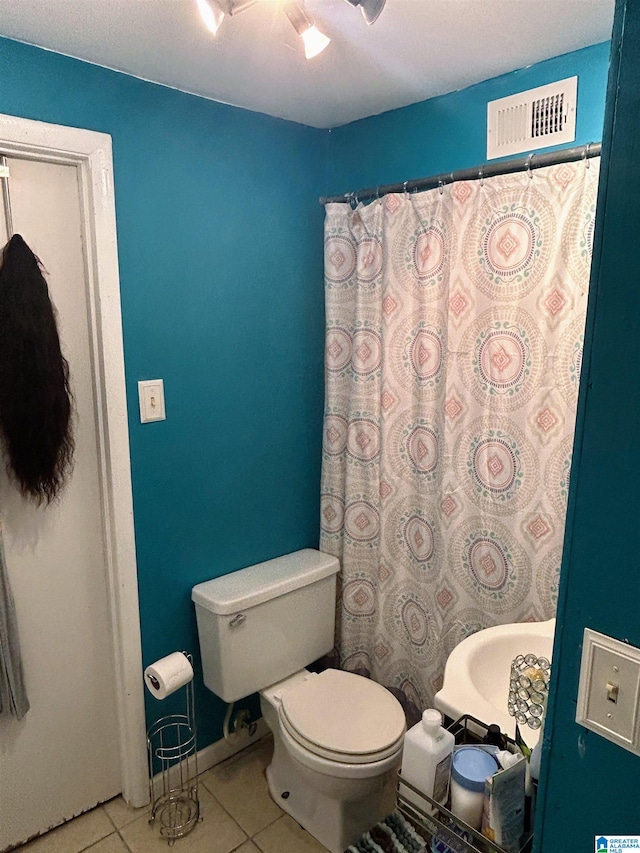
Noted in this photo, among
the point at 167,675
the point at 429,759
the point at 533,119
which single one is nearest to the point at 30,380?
the point at 167,675

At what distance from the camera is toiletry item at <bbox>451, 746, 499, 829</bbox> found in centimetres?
99

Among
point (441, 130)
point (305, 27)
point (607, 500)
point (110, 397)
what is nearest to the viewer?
point (607, 500)

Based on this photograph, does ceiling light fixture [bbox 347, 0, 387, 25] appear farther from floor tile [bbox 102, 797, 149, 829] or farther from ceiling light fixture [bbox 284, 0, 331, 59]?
floor tile [bbox 102, 797, 149, 829]

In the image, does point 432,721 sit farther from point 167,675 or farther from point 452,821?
point 167,675

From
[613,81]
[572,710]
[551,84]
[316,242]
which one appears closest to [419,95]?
[551,84]

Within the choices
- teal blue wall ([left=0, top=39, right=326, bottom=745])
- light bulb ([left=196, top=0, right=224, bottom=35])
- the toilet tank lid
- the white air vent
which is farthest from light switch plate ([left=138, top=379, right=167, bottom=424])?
the white air vent

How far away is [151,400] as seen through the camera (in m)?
1.78

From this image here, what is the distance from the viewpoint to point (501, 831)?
94cm

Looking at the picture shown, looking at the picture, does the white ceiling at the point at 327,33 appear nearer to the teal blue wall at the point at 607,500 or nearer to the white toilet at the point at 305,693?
the teal blue wall at the point at 607,500

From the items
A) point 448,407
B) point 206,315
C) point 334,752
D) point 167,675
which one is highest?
point 206,315

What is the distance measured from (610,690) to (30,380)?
1.48 meters

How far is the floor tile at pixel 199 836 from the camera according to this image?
1.77 meters

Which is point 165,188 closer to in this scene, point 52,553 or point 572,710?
Result: point 52,553

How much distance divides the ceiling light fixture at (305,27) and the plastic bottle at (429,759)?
129cm
